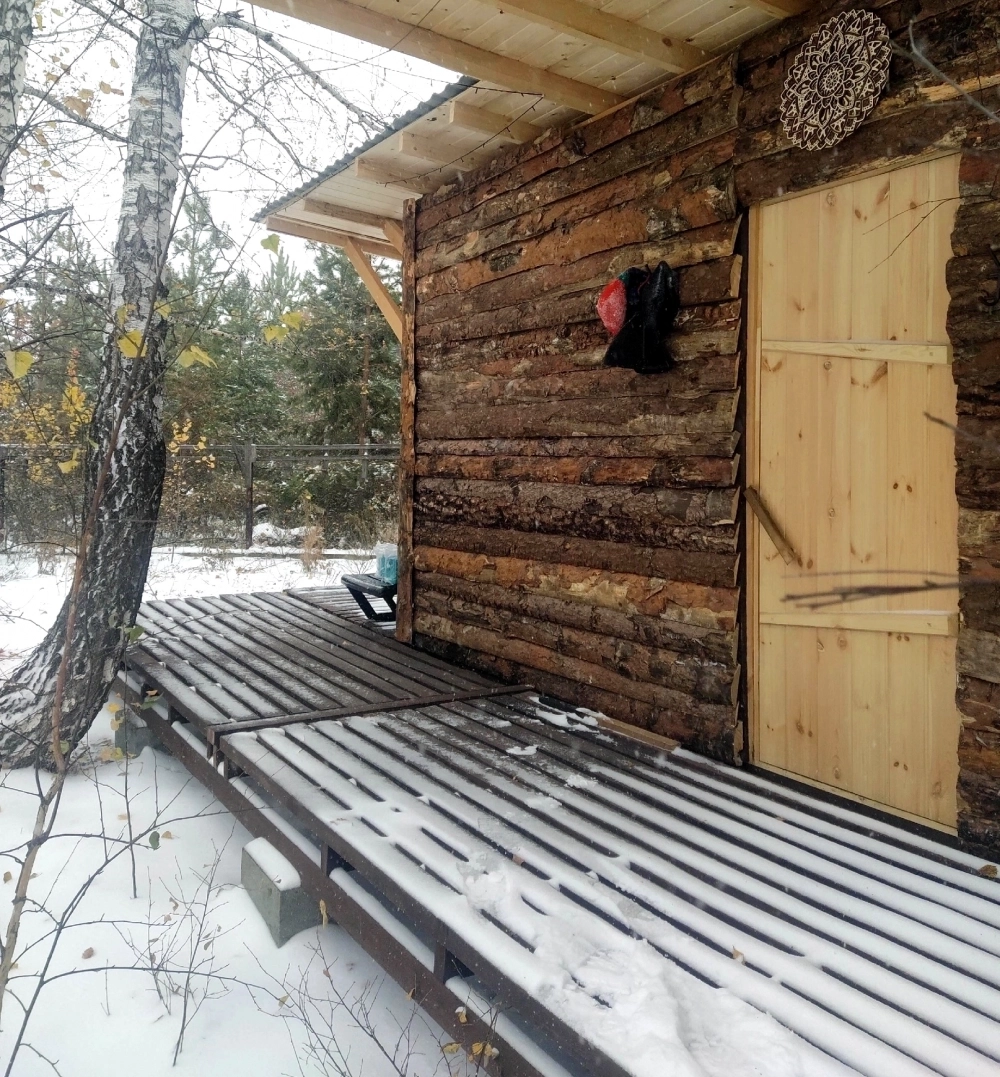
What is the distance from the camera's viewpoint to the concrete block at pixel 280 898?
9.89ft

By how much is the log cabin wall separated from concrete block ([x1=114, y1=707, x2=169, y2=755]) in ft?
6.15

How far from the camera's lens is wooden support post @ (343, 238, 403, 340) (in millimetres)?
6355

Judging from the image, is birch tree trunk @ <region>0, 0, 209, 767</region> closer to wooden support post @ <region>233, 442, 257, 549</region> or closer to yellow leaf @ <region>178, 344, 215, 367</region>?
yellow leaf @ <region>178, 344, 215, 367</region>

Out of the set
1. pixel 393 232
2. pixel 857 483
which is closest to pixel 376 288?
pixel 393 232

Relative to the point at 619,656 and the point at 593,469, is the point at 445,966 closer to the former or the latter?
the point at 619,656

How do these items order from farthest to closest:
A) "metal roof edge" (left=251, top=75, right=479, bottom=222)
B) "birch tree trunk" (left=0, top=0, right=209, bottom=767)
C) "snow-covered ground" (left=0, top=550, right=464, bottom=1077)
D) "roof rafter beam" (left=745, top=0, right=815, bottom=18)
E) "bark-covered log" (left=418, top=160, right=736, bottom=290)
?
"birch tree trunk" (left=0, top=0, right=209, bottom=767), "metal roof edge" (left=251, top=75, right=479, bottom=222), "bark-covered log" (left=418, top=160, right=736, bottom=290), "roof rafter beam" (left=745, top=0, right=815, bottom=18), "snow-covered ground" (left=0, top=550, right=464, bottom=1077)

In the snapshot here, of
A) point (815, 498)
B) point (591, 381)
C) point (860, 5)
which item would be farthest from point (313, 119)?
point (815, 498)

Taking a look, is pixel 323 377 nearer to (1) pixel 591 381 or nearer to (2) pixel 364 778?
(1) pixel 591 381

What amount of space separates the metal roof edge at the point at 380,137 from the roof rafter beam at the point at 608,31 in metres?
0.85

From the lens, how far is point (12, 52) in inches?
149

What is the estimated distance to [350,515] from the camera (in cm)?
1280

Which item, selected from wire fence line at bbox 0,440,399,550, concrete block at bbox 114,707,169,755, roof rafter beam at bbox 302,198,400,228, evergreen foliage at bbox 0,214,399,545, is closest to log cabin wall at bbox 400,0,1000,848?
roof rafter beam at bbox 302,198,400,228

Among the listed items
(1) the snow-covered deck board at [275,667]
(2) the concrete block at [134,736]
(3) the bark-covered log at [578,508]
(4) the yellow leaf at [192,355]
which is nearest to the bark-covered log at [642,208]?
(3) the bark-covered log at [578,508]

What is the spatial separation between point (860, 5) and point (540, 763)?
3.08 meters
